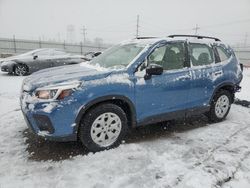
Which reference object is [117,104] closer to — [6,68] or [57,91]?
[57,91]

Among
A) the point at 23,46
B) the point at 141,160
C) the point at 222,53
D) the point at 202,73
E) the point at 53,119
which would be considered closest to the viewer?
the point at 53,119

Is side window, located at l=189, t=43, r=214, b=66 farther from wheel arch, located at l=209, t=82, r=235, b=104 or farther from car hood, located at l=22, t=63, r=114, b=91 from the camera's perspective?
car hood, located at l=22, t=63, r=114, b=91

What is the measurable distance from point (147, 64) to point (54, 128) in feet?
5.76

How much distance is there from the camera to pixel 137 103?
14.5 ft

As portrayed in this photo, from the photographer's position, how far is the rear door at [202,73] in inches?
201

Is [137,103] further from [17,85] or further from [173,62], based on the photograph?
[17,85]

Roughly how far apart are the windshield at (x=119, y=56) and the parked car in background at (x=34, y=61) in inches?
298

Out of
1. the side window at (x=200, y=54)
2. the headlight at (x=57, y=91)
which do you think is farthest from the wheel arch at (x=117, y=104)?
the side window at (x=200, y=54)

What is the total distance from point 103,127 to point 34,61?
8937 mm

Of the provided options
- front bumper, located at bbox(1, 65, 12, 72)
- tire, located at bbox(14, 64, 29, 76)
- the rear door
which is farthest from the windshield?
front bumper, located at bbox(1, 65, 12, 72)

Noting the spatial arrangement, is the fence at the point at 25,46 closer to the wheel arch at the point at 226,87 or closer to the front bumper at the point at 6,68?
the front bumper at the point at 6,68

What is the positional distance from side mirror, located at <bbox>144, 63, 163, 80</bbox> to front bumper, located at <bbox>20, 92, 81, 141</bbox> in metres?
1.23

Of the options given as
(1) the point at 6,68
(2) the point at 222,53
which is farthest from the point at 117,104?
(1) the point at 6,68

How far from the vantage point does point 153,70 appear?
14.2 ft
